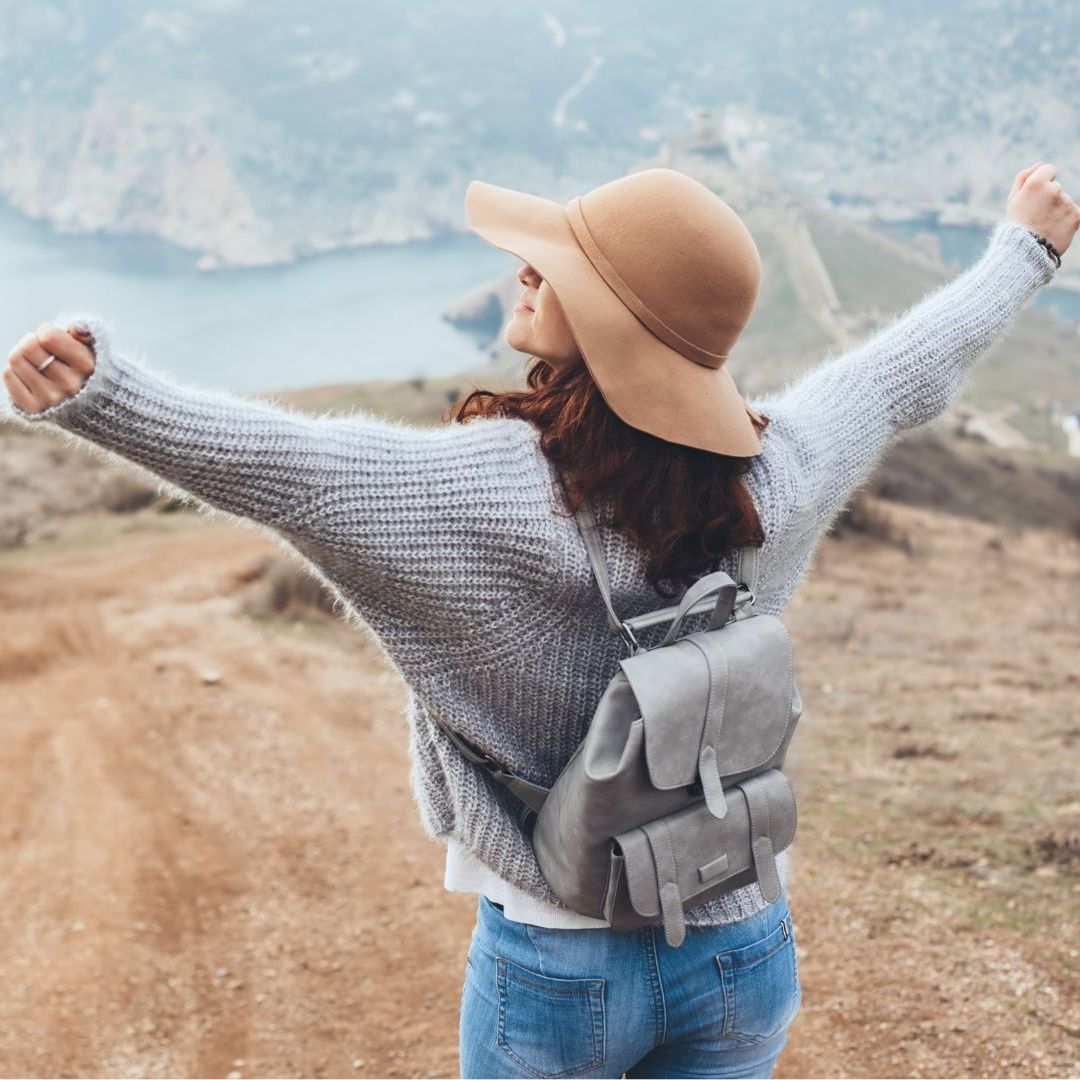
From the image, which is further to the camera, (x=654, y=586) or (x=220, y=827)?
(x=220, y=827)

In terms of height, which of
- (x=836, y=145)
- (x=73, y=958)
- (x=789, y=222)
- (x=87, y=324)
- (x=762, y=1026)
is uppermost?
(x=87, y=324)

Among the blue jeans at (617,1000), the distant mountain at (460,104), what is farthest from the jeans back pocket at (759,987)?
the distant mountain at (460,104)

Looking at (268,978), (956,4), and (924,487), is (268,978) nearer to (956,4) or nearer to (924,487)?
(924,487)

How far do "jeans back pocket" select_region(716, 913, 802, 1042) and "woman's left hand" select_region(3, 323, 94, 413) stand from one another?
1037mm

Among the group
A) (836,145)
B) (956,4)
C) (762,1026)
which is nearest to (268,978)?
(762,1026)

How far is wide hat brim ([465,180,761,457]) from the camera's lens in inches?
52.1

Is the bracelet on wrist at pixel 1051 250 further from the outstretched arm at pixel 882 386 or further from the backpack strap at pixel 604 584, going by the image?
the backpack strap at pixel 604 584

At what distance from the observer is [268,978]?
14.1ft

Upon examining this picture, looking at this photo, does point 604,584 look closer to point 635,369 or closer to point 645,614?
point 645,614

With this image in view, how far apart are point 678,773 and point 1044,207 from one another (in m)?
1.11

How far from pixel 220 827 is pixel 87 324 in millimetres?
4694

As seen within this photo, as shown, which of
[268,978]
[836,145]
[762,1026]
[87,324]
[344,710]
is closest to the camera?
[87,324]

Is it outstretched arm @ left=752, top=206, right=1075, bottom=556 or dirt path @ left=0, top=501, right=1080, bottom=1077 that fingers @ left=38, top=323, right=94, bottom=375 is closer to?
outstretched arm @ left=752, top=206, right=1075, bottom=556

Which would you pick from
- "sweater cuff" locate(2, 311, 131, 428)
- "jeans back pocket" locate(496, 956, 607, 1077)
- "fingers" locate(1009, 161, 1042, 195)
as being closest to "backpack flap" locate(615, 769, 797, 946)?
"jeans back pocket" locate(496, 956, 607, 1077)
